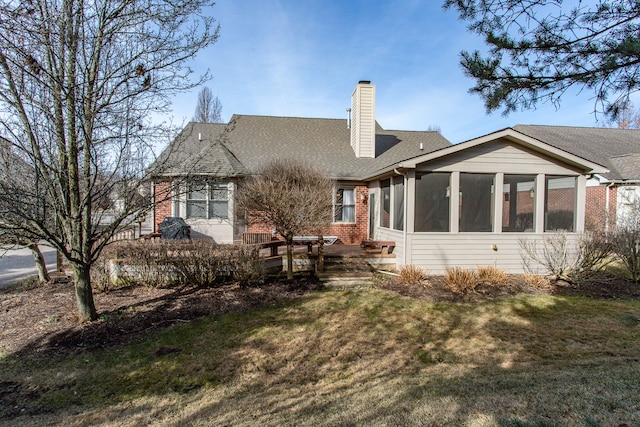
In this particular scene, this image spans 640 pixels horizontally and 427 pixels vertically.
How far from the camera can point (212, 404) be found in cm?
354

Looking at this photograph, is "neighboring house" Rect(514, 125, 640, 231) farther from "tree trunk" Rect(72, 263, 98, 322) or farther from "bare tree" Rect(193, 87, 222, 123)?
"bare tree" Rect(193, 87, 222, 123)

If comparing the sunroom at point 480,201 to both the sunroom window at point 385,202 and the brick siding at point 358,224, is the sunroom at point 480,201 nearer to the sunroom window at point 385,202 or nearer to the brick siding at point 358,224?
the sunroom window at point 385,202

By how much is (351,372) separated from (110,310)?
14.6 ft

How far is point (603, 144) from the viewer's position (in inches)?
763

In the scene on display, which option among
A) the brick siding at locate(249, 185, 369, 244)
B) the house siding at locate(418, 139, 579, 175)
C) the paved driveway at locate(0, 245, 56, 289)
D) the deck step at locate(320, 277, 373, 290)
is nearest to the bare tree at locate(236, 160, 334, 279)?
the deck step at locate(320, 277, 373, 290)

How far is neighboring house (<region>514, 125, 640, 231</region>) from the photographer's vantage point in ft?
40.3

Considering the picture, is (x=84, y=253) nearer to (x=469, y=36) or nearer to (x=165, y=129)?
(x=165, y=129)

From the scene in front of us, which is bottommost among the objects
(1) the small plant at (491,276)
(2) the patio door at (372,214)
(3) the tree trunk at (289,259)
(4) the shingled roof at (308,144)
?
(1) the small plant at (491,276)

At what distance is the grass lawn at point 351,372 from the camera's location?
3.19 metres

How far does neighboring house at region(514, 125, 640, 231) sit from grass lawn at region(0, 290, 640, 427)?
7.31 meters

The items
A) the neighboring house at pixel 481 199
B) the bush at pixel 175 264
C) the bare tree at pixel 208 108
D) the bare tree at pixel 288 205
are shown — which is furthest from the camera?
the bare tree at pixel 208 108

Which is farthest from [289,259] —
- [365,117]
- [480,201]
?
[365,117]

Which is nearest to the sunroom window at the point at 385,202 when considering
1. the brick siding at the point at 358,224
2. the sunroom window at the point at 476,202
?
the brick siding at the point at 358,224

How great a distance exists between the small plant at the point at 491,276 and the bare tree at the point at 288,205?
3.99 m
